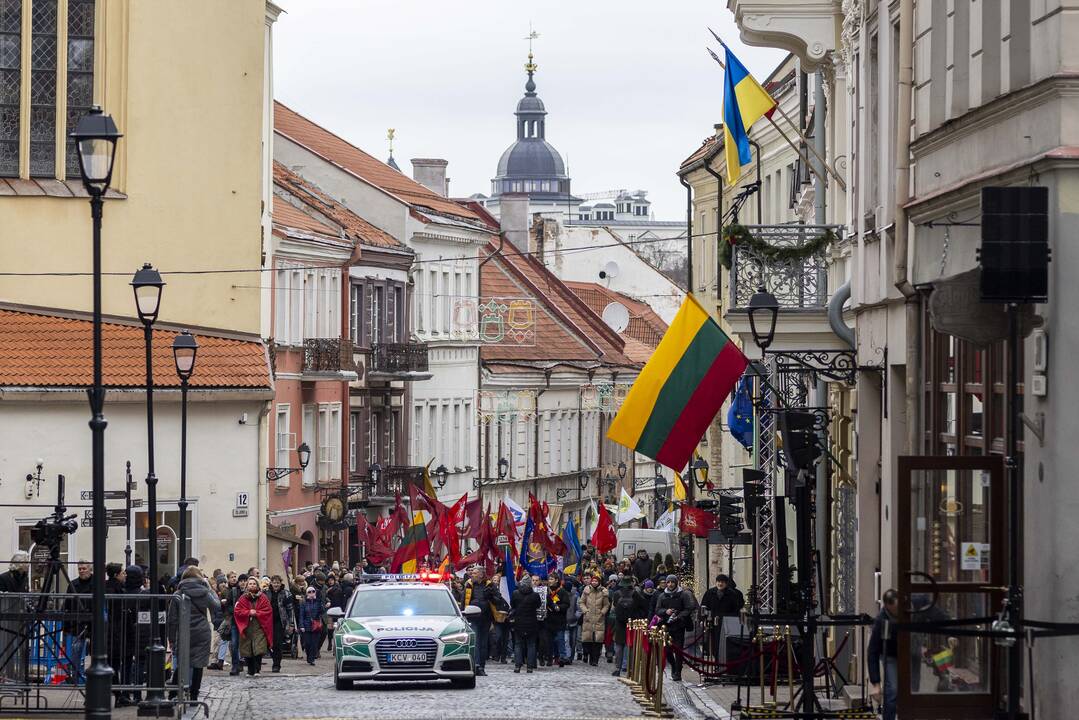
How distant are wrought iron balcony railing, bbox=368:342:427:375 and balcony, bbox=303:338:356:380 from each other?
10.3 ft

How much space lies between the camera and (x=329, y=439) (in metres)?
55.4

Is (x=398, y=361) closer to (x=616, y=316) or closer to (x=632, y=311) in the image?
(x=616, y=316)

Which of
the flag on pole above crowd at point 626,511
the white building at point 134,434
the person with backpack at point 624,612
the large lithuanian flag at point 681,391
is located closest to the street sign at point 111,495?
the white building at point 134,434

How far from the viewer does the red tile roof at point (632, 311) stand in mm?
91750

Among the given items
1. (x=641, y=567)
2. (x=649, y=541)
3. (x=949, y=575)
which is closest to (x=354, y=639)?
(x=949, y=575)

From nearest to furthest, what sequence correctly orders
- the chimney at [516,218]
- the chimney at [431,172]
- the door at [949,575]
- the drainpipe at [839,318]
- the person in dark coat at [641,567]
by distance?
1. the door at [949,575]
2. the drainpipe at [839,318]
3. the person in dark coat at [641,567]
4. the chimney at [431,172]
5. the chimney at [516,218]

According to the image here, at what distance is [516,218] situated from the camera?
89562mm

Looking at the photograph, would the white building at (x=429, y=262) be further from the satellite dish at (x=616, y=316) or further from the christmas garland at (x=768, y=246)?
the christmas garland at (x=768, y=246)

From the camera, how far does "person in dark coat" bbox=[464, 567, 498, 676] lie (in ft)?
98.6

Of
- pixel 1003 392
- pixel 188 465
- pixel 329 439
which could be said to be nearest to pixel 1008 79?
pixel 1003 392

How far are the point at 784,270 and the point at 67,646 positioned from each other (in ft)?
29.9

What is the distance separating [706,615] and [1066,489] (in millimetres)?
16004

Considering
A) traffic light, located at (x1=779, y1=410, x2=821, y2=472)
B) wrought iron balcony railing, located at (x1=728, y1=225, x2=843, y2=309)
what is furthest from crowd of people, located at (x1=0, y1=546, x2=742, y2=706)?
traffic light, located at (x1=779, y1=410, x2=821, y2=472)

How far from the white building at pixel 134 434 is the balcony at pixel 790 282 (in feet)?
51.0
